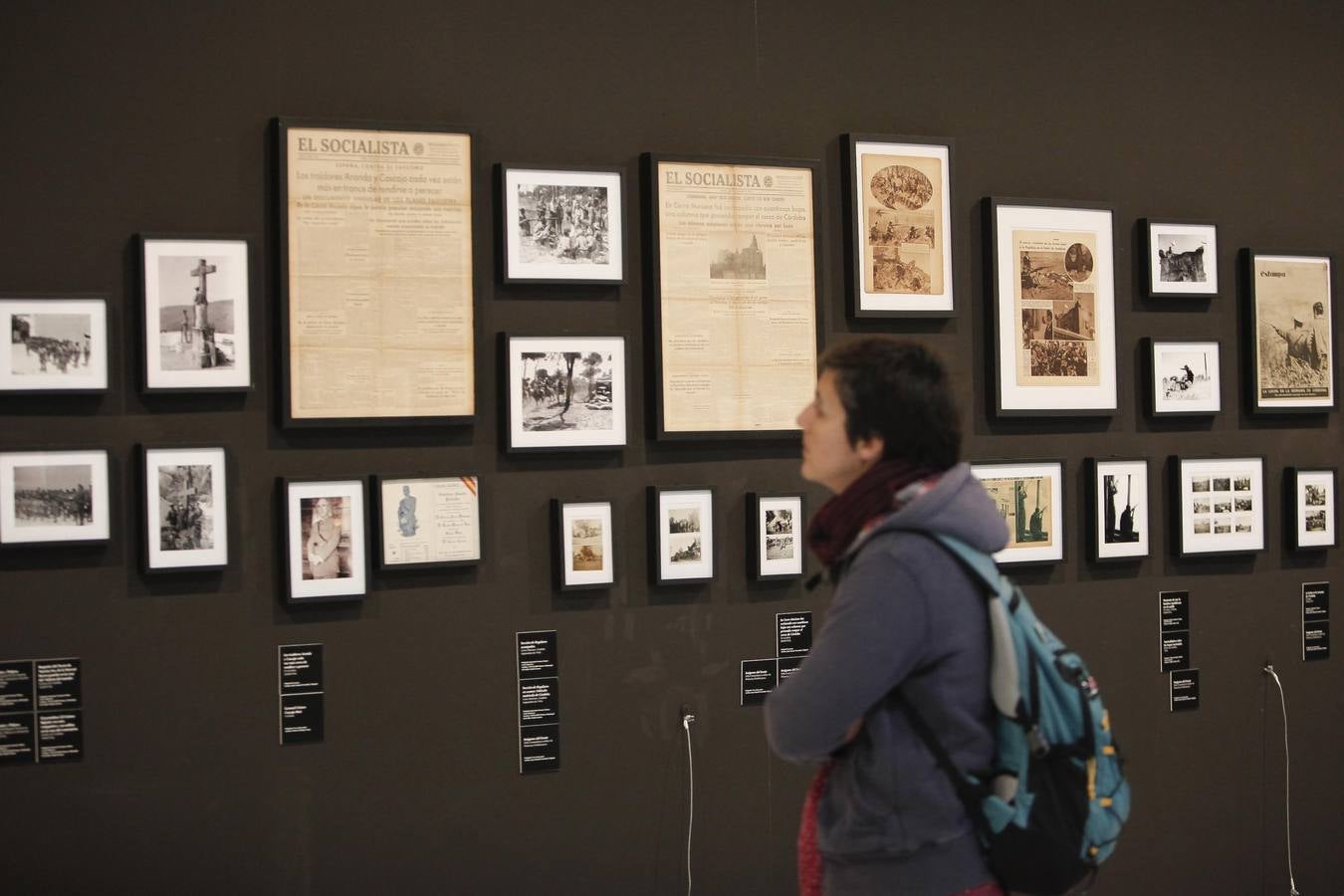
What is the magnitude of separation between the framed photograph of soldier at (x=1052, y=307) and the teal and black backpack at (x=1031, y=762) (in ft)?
6.73

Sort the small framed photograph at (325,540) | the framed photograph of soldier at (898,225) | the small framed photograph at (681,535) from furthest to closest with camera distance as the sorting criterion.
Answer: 1. the framed photograph of soldier at (898,225)
2. the small framed photograph at (681,535)
3. the small framed photograph at (325,540)

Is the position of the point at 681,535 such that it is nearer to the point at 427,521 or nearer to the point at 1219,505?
the point at 427,521

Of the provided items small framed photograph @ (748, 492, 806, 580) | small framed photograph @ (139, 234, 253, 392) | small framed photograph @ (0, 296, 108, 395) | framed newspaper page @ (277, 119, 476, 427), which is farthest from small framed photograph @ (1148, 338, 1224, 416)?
small framed photograph @ (0, 296, 108, 395)

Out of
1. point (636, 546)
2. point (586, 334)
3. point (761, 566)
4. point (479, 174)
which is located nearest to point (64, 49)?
point (479, 174)

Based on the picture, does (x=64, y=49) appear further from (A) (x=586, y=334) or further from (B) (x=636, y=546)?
(B) (x=636, y=546)

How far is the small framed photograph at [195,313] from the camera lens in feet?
10.8

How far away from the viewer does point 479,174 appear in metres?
3.58

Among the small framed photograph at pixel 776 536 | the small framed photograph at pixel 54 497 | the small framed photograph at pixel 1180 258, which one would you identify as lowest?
the small framed photograph at pixel 776 536

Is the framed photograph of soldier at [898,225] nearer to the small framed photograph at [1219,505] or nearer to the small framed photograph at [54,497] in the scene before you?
the small framed photograph at [1219,505]

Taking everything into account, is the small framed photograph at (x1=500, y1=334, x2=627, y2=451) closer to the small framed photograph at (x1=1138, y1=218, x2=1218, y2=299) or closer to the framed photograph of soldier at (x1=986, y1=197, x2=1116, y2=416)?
the framed photograph of soldier at (x1=986, y1=197, x2=1116, y2=416)

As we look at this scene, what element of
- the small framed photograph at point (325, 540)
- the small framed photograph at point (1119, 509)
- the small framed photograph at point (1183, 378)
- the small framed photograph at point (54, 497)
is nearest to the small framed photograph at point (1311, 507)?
the small framed photograph at point (1183, 378)

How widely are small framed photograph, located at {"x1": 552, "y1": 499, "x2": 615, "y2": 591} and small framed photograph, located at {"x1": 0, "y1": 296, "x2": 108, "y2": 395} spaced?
4.28 feet

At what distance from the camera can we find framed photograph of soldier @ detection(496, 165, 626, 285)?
3557mm

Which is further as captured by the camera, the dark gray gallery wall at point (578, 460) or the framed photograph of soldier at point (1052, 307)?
the framed photograph of soldier at point (1052, 307)
